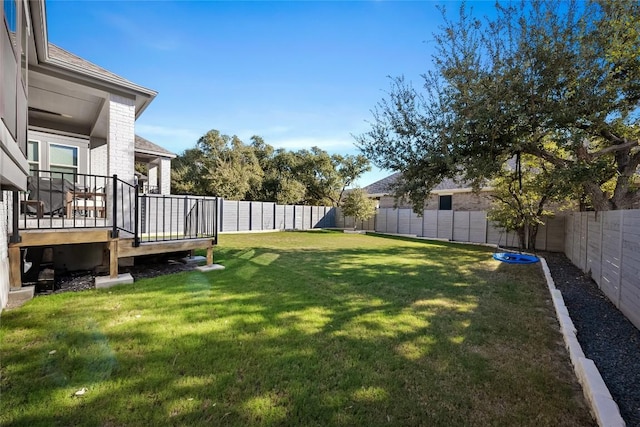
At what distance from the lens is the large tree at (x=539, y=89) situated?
19.1 ft

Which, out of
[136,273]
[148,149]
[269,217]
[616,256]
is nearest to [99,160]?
[148,149]

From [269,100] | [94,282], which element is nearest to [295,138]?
[269,100]

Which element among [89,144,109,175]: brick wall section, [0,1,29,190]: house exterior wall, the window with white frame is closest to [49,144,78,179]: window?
the window with white frame

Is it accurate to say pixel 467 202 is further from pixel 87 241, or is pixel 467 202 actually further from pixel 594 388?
pixel 87 241

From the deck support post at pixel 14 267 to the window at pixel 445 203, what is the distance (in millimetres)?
21884

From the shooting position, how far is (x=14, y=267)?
4.41 metres

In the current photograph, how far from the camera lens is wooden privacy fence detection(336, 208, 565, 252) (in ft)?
41.6

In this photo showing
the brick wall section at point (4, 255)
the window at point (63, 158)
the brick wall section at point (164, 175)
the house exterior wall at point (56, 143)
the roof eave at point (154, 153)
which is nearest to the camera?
the brick wall section at point (4, 255)

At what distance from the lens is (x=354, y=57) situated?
941 centimetres

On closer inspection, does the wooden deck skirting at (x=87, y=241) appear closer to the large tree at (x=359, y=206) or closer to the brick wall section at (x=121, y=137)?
the brick wall section at (x=121, y=137)

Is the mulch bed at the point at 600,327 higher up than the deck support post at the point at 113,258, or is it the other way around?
the deck support post at the point at 113,258

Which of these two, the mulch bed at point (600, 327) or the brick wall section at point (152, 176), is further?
the brick wall section at point (152, 176)

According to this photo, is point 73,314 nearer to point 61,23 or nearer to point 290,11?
point 61,23

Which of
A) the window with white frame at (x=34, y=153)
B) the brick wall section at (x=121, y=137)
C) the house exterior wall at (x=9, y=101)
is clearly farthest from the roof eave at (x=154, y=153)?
the house exterior wall at (x=9, y=101)
